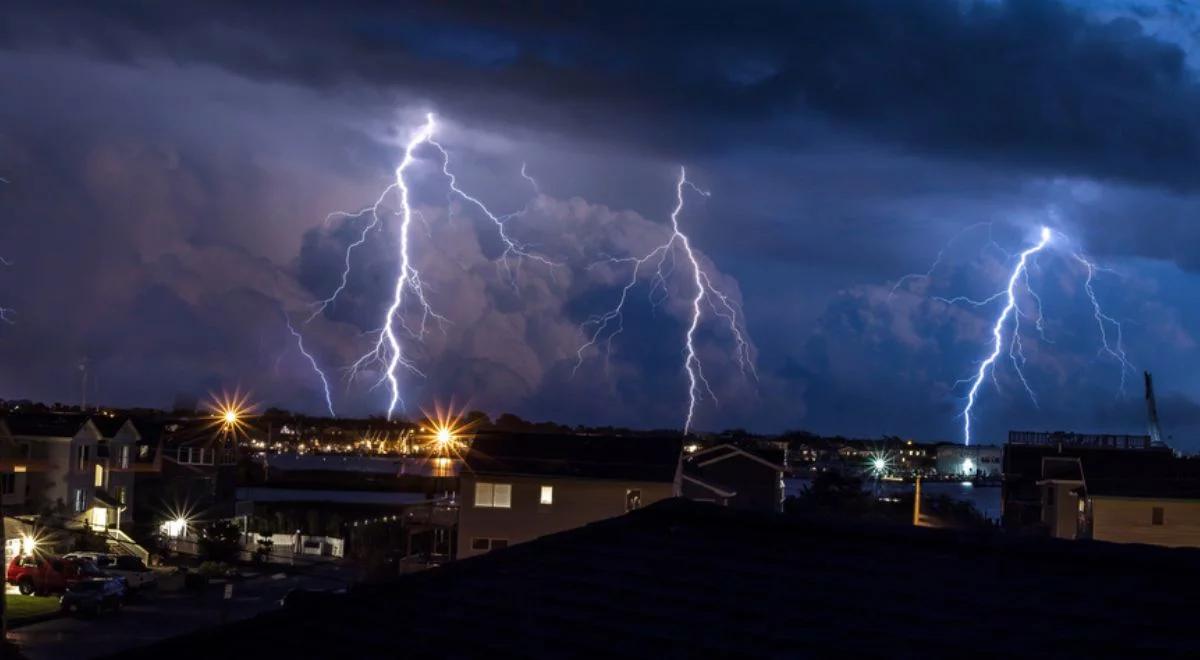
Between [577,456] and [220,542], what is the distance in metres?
23.5

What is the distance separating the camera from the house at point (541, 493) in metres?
38.2

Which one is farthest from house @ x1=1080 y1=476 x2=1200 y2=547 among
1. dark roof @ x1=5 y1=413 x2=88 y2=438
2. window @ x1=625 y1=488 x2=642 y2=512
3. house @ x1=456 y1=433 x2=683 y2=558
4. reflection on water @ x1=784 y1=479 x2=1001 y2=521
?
dark roof @ x1=5 y1=413 x2=88 y2=438

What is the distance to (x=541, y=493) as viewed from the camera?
38250 millimetres

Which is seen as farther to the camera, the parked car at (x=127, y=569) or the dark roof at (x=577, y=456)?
the parked car at (x=127, y=569)

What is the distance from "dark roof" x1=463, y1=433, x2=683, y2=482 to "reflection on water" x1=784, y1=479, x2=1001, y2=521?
27.0 meters

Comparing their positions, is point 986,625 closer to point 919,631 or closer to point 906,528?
point 919,631

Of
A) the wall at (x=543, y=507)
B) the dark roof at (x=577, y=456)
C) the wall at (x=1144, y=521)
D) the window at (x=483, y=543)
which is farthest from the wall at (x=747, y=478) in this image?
the wall at (x=1144, y=521)

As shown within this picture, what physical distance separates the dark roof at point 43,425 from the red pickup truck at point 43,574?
14743 millimetres

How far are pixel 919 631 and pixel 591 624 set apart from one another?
62.1 inches

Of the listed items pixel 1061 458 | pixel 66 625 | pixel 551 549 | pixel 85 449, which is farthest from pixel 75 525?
pixel 551 549

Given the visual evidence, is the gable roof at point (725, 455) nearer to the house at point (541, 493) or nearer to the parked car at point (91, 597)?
the house at point (541, 493)

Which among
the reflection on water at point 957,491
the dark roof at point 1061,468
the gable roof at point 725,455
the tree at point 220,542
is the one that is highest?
the dark roof at point 1061,468

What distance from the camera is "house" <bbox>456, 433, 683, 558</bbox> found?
38156 millimetres

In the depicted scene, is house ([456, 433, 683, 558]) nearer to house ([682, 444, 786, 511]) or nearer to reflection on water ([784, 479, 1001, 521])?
house ([682, 444, 786, 511])
